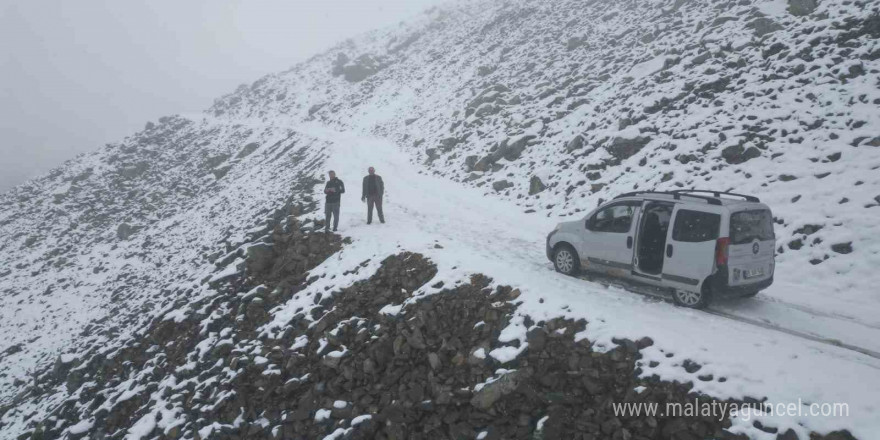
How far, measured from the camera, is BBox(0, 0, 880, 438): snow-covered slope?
267 inches

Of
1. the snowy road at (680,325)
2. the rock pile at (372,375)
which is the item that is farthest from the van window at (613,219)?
the rock pile at (372,375)

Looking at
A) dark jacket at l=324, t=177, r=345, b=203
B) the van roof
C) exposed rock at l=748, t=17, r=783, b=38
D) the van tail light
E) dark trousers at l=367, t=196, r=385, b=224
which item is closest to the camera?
the van tail light

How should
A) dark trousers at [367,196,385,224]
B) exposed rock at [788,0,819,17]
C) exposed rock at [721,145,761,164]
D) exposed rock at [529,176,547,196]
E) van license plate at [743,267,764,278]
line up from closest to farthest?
van license plate at [743,267,764,278] → exposed rock at [721,145,761,164] → dark trousers at [367,196,385,224] → exposed rock at [788,0,819,17] → exposed rock at [529,176,547,196]

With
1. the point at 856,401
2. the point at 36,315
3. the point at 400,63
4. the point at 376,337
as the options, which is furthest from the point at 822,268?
the point at 400,63

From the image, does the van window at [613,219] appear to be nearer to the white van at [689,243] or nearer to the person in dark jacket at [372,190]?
the white van at [689,243]

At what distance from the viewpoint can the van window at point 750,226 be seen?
6.75m

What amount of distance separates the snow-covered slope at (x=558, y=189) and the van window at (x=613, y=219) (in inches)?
49.5

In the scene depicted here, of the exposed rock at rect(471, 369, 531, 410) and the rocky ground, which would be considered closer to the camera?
the rocky ground

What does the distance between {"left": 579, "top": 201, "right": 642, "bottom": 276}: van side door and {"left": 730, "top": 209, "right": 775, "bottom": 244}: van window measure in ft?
5.16

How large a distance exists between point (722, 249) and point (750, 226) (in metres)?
0.83

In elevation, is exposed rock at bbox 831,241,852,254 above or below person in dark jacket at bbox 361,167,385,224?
below

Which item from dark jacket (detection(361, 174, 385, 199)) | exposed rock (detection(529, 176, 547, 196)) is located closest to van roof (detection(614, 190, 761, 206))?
dark jacket (detection(361, 174, 385, 199))

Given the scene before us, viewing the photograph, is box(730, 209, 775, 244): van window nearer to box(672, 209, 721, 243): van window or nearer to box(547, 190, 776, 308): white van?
box(547, 190, 776, 308): white van

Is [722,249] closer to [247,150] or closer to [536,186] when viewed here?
[536,186]
